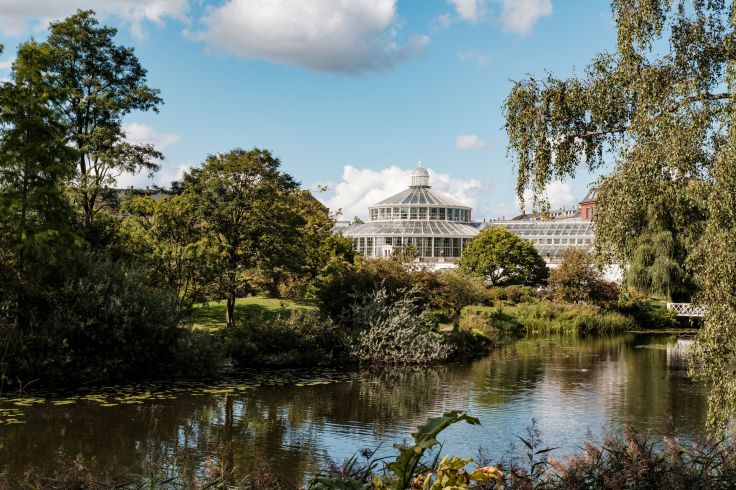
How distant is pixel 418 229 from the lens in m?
62.4

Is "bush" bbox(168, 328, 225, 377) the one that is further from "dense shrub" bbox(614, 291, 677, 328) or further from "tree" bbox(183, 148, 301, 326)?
"dense shrub" bbox(614, 291, 677, 328)

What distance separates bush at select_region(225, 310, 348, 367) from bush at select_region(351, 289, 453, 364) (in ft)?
2.29

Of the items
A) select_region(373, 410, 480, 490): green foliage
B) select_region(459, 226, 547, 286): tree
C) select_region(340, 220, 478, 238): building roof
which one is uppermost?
select_region(340, 220, 478, 238): building roof

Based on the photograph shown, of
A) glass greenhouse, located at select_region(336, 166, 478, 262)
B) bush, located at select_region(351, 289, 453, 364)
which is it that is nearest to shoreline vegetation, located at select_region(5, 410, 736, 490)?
bush, located at select_region(351, 289, 453, 364)

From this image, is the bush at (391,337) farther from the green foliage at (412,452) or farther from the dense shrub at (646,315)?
the dense shrub at (646,315)

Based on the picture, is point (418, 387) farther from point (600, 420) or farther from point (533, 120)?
point (533, 120)

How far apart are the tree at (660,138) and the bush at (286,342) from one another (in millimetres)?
11945

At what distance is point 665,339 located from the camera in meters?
33.5

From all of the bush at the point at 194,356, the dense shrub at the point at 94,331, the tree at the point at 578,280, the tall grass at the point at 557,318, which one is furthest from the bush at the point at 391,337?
the tree at the point at 578,280

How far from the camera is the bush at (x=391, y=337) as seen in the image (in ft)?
72.5

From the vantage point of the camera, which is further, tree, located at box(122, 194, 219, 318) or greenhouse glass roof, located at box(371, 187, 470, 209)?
greenhouse glass roof, located at box(371, 187, 470, 209)

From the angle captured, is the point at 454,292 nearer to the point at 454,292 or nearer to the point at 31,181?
the point at 454,292

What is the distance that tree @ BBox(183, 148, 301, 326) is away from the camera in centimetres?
2323

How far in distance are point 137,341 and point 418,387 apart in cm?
715
